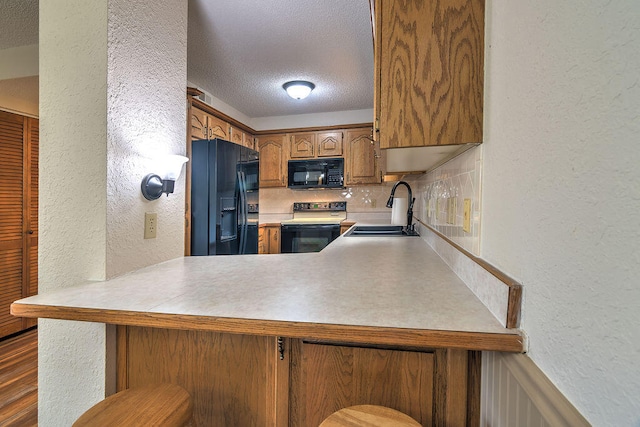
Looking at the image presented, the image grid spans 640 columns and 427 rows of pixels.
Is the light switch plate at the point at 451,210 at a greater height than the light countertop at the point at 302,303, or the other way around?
the light switch plate at the point at 451,210

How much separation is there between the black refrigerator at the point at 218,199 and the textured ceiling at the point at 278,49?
2.72ft

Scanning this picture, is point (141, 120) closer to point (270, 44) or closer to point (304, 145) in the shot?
point (270, 44)

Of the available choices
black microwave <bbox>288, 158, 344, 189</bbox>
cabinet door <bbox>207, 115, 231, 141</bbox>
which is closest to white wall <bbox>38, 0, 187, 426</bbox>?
cabinet door <bbox>207, 115, 231, 141</bbox>

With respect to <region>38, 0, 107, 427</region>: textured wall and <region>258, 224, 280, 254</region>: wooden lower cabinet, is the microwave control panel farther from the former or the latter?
<region>38, 0, 107, 427</region>: textured wall

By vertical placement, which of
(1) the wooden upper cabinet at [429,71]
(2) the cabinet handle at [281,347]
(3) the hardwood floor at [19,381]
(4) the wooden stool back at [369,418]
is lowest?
(3) the hardwood floor at [19,381]

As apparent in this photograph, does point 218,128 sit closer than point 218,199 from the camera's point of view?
No

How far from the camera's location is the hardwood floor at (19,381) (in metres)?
1.67

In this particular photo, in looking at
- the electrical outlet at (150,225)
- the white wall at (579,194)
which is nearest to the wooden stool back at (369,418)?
the white wall at (579,194)

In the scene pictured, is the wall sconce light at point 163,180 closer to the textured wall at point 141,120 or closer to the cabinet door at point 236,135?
the textured wall at point 141,120

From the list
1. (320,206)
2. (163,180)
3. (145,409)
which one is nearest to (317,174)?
(320,206)

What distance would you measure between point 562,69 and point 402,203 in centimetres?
278

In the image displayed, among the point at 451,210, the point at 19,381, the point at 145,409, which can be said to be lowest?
the point at 19,381

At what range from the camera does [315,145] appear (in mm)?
4328

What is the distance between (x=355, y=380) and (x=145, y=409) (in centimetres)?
56
